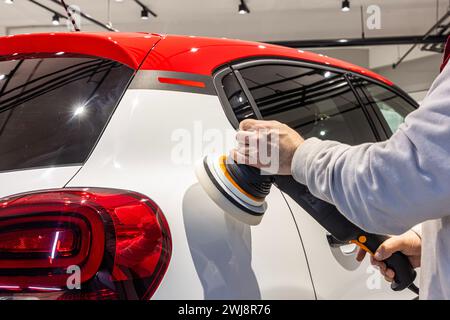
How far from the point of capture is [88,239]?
940 mm

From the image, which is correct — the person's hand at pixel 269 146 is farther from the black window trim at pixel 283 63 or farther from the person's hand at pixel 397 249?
the person's hand at pixel 397 249

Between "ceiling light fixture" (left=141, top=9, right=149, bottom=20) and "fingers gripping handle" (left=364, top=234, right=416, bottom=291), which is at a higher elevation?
"ceiling light fixture" (left=141, top=9, right=149, bottom=20)

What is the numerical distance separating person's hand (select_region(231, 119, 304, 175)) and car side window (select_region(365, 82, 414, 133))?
1401mm

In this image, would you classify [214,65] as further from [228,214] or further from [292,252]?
[292,252]

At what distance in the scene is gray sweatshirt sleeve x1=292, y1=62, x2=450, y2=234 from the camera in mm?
723

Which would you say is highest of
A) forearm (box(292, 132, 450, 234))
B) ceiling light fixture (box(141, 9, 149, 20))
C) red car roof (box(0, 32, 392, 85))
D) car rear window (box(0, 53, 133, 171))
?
ceiling light fixture (box(141, 9, 149, 20))

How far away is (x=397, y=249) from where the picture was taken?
1.20 meters

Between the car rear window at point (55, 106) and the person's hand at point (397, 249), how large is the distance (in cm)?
79

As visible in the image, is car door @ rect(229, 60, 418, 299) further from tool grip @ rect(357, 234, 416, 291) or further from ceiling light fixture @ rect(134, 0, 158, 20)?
ceiling light fixture @ rect(134, 0, 158, 20)

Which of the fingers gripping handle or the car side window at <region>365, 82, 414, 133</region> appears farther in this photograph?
the car side window at <region>365, 82, 414, 133</region>

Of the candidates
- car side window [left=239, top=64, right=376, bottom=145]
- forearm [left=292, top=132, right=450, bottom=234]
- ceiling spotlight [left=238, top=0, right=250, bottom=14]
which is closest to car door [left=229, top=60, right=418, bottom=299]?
car side window [left=239, top=64, right=376, bottom=145]

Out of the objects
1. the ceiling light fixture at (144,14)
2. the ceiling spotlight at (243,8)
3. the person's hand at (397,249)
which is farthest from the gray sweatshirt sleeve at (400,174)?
the ceiling light fixture at (144,14)

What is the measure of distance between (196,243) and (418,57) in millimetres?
10942

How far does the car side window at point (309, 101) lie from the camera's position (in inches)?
62.1
